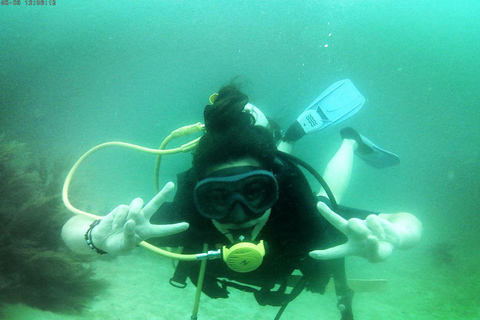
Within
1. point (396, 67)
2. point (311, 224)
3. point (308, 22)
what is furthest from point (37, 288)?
point (396, 67)

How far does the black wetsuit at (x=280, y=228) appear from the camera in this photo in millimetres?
2604

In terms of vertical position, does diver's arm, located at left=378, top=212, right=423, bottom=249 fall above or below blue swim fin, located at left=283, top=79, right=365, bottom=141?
below

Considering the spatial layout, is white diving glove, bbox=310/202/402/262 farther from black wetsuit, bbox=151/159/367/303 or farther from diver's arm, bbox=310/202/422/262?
black wetsuit, bbox=151/159/367/303

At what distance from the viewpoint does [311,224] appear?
103 inches

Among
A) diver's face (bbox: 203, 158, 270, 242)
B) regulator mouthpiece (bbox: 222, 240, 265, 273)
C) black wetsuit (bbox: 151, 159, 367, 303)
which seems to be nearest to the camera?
regulator mouthpiece (bbox: 222, 240, 265, 273)

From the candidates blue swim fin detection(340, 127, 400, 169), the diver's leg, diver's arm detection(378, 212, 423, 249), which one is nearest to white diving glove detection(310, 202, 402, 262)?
diver's arm detection(378, 212, 423, 249)

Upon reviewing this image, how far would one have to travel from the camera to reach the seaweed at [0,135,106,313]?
4434 mm

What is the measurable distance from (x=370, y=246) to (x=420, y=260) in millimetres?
9829

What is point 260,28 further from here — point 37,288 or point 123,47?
point 37,288

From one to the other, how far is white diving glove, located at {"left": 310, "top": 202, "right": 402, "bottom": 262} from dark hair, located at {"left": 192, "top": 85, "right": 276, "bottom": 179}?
3.13 feet

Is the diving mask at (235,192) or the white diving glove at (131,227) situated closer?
the white diving glove at (131,227)

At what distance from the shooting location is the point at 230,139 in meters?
2.36

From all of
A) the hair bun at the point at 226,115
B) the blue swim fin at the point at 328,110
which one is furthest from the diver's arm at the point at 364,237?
the blue swim fin at the point at 328,110

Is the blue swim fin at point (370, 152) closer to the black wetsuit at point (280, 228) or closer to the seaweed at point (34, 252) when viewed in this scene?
the black wetsuit at point (280, 228)
